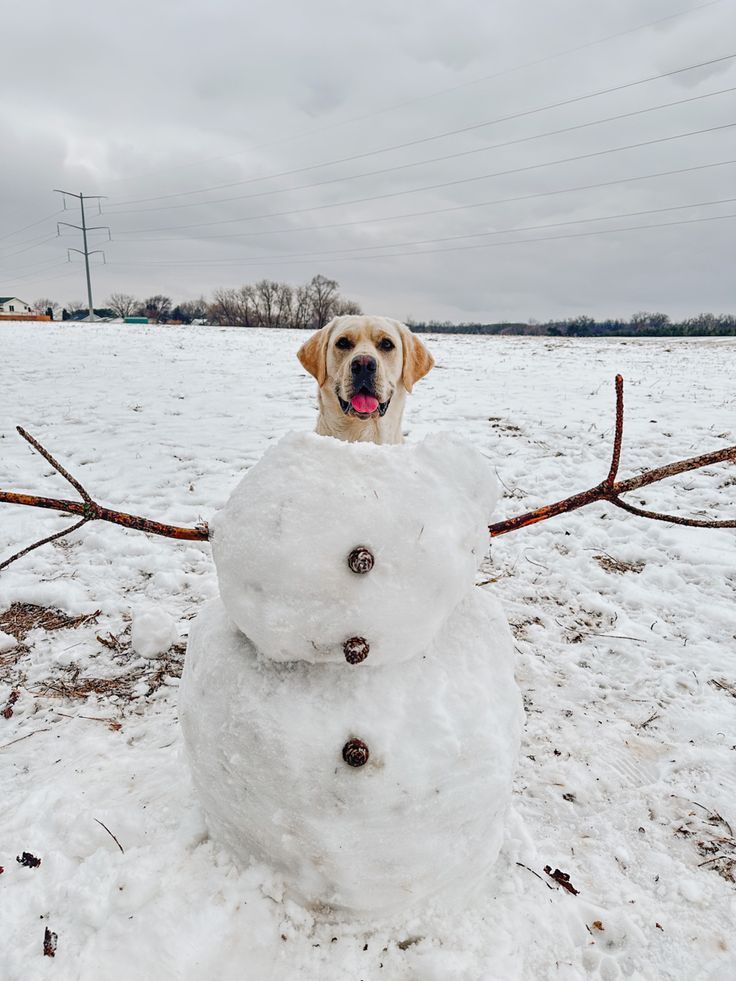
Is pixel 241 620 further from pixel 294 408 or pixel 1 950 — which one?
pixel 294 408

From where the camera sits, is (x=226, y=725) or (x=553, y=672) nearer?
(x=226, y=725)

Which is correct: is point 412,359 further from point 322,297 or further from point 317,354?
point 322,297

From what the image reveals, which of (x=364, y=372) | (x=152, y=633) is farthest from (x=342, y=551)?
(x=364, y=372)

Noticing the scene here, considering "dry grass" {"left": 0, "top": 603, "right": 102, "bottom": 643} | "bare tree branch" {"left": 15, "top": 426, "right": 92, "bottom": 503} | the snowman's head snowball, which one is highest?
"bare tree branch" {"left": 15, "top": 426, "right": 92, "bottom": 503}

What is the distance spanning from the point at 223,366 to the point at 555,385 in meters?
8.57

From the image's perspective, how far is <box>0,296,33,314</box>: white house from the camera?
91625 mm

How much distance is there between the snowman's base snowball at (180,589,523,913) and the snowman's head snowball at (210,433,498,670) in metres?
0.10

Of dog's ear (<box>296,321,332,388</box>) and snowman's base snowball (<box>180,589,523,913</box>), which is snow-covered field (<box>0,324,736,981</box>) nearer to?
snowman's base snowball (<box>180,589,523,913</box>)

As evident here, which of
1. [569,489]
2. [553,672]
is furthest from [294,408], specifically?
[553,672]

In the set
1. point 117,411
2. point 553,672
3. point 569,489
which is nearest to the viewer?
point 553,672

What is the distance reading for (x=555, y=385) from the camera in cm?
1188

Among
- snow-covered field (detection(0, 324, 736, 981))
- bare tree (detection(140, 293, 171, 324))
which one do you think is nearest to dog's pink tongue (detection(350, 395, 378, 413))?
snow-covered field (detection(0, 324, 736, 981))

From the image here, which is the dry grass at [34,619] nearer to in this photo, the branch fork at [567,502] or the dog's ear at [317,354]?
the branch fork at [567,502]

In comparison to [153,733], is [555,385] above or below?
above
